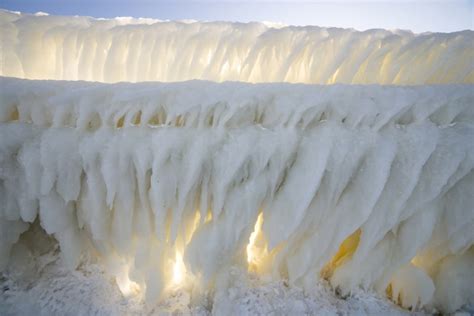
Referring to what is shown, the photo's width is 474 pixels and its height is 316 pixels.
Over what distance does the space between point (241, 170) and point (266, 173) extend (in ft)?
0.53

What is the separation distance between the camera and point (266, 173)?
1874 millimetres

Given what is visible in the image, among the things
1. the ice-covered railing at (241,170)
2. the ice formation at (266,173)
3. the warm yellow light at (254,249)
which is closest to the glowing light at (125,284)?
the ice formation at (266,173)

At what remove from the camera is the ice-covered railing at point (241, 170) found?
181 centimetres

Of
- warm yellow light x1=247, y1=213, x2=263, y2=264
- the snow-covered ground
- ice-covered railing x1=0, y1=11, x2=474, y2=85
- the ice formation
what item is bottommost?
the snow-covered ground

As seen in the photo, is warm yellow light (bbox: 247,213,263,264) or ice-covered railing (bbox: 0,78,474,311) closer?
ice-covered railing (bbox: 0,78,474,311)

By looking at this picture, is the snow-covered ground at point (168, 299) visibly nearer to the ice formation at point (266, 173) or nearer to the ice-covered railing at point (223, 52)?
the ice formation at point (266, 173)

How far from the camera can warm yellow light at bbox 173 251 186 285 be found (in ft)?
7.32

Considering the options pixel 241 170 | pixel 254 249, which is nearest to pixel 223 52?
pixel 241 170

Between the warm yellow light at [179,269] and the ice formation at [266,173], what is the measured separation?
0.02 meters

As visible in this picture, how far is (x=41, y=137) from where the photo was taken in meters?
1.93

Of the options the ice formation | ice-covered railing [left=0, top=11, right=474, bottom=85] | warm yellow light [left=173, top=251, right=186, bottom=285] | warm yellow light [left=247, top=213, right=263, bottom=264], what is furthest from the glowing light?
ice-covered railing [left=0, top=11, right=474, bottom=85]

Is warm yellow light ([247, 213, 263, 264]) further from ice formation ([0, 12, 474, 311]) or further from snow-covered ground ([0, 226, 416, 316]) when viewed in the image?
snow-covered ground ([0, 226, 416, 316])

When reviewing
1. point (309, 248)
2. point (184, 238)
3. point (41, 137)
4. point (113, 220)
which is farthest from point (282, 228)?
point (41, 137)

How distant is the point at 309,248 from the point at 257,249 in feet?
1.58
